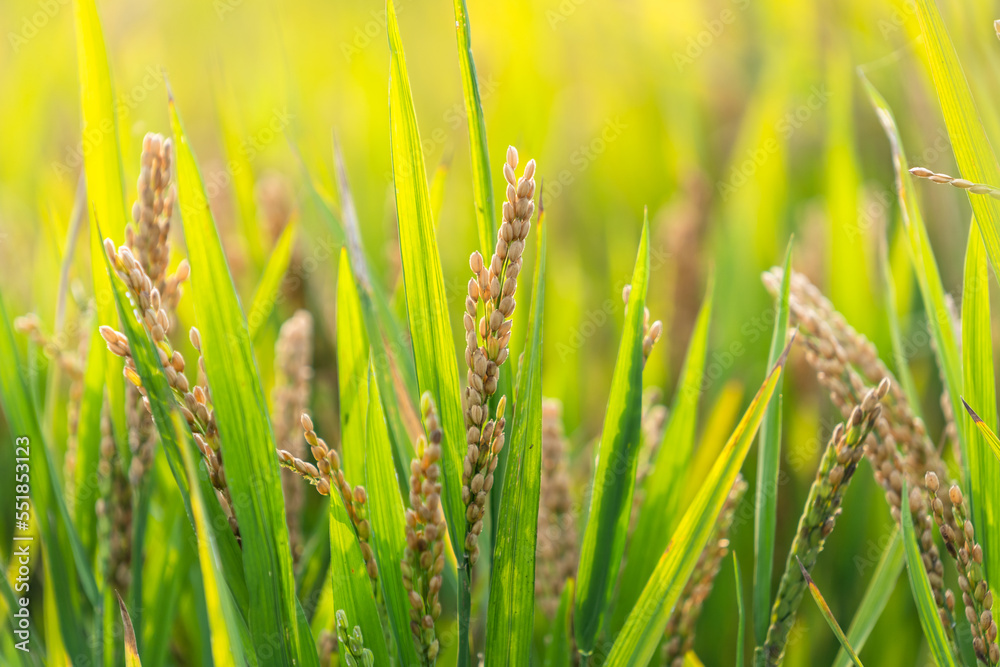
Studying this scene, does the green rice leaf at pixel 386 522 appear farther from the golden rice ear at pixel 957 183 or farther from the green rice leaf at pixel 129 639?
the golden rice ear at pixel 957 183

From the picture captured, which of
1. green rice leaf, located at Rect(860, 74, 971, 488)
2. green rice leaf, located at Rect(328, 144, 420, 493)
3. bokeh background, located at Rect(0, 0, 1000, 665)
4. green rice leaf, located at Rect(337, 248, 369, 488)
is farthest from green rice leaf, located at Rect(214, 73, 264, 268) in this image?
green rice leaf, located at Rect(860, 74, 971, 488)

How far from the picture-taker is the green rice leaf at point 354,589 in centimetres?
60

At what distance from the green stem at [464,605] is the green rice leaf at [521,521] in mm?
36

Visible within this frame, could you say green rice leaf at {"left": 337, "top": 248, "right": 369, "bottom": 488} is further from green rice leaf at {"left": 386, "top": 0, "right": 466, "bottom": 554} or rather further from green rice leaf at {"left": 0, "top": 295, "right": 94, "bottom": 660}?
green rice leaf at {"left": 0, "top": 295, "right": 94, "bottom": 660}

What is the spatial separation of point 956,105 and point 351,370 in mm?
639

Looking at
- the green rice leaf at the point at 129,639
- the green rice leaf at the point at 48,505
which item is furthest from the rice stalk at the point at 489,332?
the green rice leaf at the point at 48,505

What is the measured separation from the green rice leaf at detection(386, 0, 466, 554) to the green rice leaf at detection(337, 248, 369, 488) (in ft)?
0.46

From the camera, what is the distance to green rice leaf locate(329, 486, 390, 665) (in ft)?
1.98

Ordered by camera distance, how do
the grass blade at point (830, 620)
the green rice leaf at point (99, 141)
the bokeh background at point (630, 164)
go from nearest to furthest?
the grass blade at point (830, 620) → the green rice leaf at point (99, 141) → the bokeh background at point (630, 164)

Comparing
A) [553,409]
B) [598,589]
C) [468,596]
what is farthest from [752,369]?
[468,596]

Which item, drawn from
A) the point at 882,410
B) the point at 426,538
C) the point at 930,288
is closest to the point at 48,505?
the point at 426,538

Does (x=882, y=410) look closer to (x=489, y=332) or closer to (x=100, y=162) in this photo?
(x=489, y=332)

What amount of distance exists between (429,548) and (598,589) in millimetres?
204

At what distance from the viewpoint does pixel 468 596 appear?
1.82 ft
